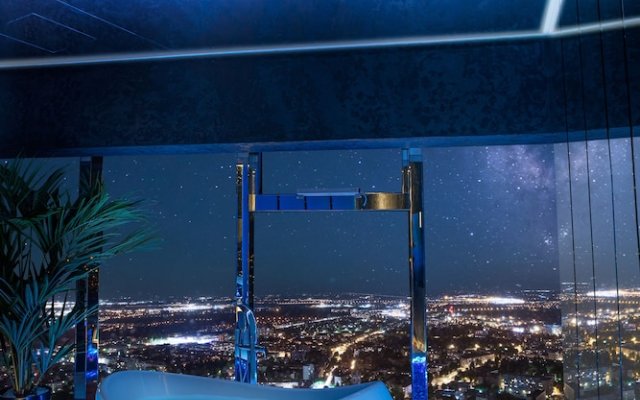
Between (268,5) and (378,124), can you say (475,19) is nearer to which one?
(378,124)

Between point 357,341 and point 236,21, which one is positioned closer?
point 236,21

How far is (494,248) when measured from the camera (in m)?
3.06

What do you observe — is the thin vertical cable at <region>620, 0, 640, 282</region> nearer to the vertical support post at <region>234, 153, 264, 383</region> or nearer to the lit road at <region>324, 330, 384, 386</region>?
the lit road at <region>324, 330, 384, 386</region>

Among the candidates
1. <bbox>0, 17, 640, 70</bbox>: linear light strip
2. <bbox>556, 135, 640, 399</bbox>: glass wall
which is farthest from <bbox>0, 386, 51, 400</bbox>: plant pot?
<bbox>556, 135, 640, 399</bbox>: glass wall

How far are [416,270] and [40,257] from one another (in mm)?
1913

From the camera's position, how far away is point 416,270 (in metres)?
3.10

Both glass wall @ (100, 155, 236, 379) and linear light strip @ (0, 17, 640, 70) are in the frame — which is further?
glass wall @ (100, 155, 236, 379)

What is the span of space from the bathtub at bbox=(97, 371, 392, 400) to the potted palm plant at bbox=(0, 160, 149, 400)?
1.14m

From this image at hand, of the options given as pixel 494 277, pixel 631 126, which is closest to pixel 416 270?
pixel 494 277

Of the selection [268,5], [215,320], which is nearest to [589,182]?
[268,5]

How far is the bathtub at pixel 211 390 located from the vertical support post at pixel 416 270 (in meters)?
1.14

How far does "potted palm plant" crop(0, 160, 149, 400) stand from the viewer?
281 centimetres

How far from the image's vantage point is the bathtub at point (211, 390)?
1913mm

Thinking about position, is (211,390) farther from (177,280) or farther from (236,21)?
(236,21)
